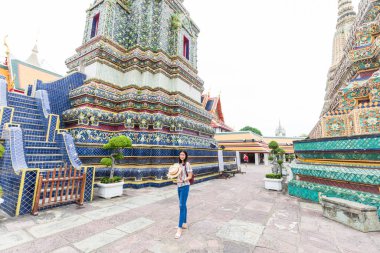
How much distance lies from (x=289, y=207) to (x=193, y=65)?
460 inches

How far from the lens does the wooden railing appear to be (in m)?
4.52

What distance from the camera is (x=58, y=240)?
3.09 m

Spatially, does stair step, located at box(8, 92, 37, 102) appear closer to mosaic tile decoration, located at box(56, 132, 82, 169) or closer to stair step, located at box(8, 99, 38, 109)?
stair step, located at box(8, 99, 38, 109)

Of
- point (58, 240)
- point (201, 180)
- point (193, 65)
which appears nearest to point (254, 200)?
point (201, 180)

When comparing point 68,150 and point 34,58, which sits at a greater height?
point 34,58

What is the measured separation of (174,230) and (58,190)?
374 cm

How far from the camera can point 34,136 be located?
6.66 metres

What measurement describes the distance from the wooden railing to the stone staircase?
1127mm

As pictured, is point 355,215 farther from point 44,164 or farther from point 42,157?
point 42,157

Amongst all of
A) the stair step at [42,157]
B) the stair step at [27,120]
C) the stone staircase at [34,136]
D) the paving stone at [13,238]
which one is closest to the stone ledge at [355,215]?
the paving stone at [13,238]

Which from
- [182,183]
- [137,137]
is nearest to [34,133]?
[137,137]

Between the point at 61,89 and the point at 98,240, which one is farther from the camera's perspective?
the point at 61,89

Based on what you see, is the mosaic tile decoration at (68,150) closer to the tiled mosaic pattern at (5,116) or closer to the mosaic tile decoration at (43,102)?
the mosaic tile decoration at (43,102)

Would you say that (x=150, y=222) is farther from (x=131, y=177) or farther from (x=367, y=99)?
(x=367, y=99)
